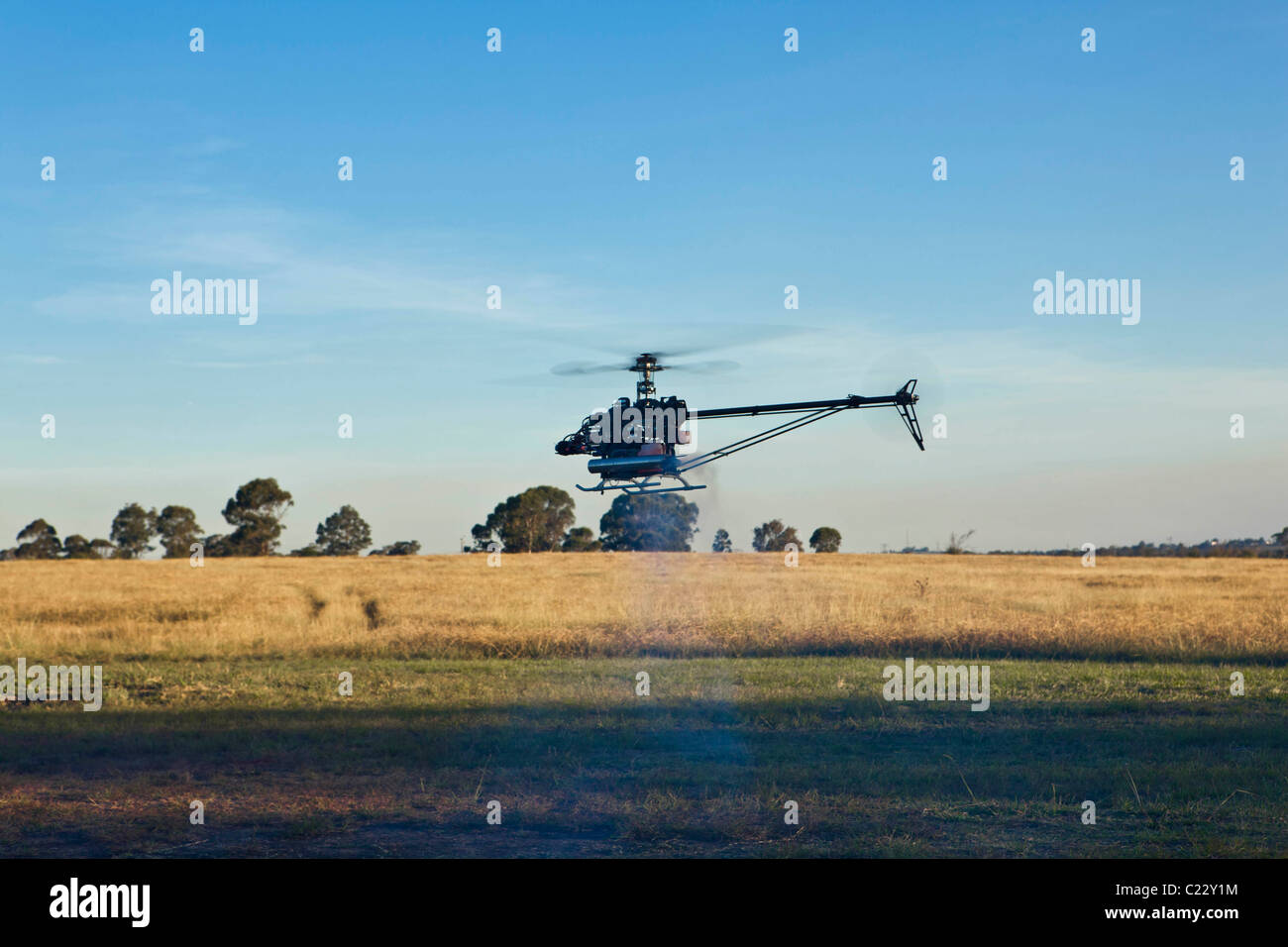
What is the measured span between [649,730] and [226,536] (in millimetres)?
89586

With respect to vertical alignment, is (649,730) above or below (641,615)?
below

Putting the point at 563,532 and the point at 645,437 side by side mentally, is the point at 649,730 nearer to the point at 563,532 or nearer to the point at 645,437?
the point at 645,437

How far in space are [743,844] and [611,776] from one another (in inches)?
121

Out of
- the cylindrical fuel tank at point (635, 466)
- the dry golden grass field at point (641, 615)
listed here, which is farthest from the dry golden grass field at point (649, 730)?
the cylindrical fuel tank at point (635, 466)

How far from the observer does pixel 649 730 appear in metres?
14.9

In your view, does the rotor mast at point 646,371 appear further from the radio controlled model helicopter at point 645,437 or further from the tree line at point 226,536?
the tree line at point 226,536

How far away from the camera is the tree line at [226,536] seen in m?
94.4

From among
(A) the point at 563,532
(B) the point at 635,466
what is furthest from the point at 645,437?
(A) the point at 563,532

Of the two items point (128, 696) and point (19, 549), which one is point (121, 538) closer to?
point (19, 549)

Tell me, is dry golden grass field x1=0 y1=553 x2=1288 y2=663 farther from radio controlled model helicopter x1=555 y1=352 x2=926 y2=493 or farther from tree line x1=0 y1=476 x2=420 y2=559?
tree line x1=0 y1=476 x2=420 y2=559

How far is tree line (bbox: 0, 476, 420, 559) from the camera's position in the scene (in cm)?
9438

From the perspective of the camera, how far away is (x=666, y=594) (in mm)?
32719

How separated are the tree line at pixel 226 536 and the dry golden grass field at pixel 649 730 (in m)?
64.9
